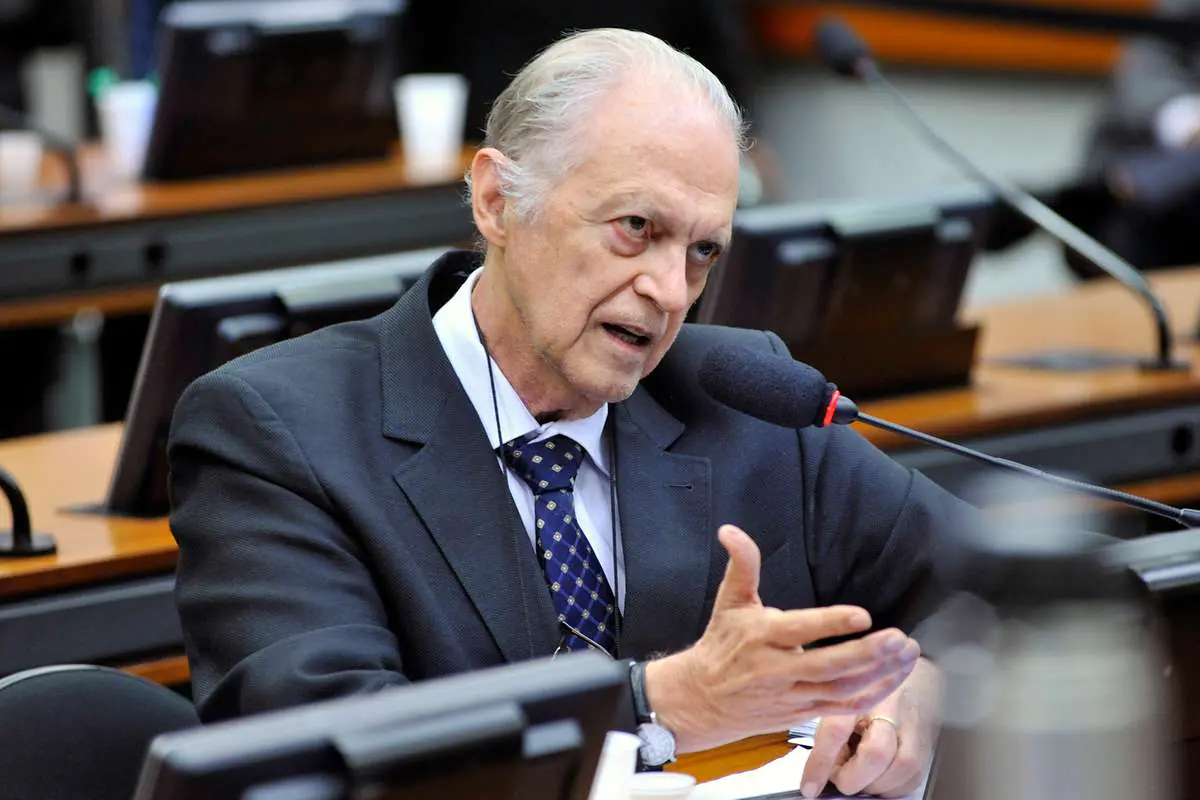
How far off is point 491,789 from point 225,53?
3.46 meters

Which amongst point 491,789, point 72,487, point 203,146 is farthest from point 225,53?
point 491,789

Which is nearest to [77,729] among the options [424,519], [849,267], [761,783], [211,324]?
[424,519]

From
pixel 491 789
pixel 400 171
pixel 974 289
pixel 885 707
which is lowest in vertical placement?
pixel 974 289

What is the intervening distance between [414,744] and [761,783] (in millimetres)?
739

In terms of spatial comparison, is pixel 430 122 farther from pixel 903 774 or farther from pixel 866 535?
pixel 903 774

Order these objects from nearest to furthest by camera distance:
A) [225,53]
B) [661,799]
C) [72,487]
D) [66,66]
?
[661,799] → [72,487] → [225,53] → [66,66]

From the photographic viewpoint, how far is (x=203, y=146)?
4.61 m

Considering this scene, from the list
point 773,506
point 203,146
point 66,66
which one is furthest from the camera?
point 66,66

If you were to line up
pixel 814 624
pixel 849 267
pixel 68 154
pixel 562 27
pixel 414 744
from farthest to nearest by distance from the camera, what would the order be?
pixel 562 27
pixel 68 154
pixel 849 267
pixel 814 624
pixel 414 744

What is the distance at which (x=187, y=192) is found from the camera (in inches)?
178

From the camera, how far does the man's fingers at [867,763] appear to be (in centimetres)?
165

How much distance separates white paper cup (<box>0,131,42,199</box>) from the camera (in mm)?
4406

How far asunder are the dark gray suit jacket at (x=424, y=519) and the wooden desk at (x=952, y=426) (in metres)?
0.62

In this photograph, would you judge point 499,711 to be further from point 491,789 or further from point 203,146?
point 203,146
